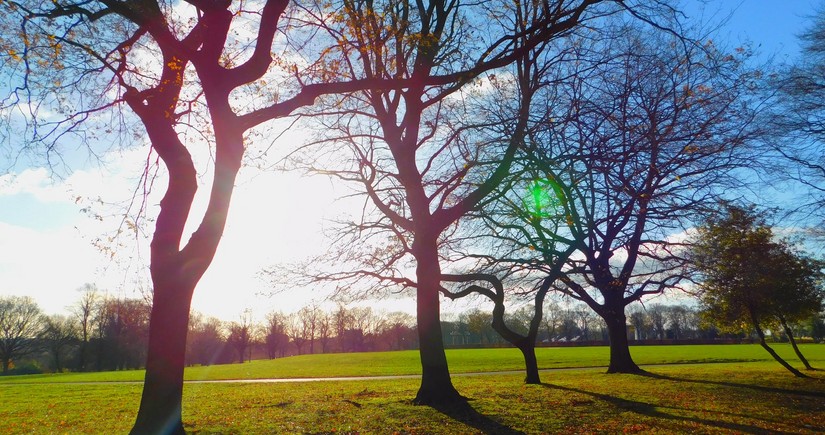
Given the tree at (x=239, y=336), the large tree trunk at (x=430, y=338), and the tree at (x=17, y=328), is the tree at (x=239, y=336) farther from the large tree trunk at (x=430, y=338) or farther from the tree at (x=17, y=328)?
the large tree trunk at (x=430, y=338)

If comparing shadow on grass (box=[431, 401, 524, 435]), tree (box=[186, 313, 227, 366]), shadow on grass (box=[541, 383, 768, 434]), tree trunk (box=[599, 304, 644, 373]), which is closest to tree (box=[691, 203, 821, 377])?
tree trunk (box=[599, 304, 644, 373])

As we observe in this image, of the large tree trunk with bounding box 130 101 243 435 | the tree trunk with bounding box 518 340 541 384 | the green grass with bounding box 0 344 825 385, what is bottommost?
the green grass with bounding box 0 344 825 385

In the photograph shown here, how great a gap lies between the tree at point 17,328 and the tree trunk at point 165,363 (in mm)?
80724

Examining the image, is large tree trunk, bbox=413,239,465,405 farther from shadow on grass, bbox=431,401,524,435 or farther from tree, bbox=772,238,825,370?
tree, bbox=772,238,825,370

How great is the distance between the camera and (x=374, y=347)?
111 m

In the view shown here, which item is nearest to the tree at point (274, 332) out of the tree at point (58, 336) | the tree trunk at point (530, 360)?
the tree at point (58, 336)

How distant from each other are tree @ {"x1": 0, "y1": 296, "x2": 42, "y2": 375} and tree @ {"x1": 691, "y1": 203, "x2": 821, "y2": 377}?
82.6 metres

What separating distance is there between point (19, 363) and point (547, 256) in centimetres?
8137

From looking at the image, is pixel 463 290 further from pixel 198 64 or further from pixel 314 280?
pixel 198 64

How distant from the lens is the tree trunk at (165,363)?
6.97m

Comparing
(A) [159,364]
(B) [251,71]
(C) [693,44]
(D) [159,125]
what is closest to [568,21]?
(C) [693,44]

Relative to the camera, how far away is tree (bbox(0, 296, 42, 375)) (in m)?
69.6

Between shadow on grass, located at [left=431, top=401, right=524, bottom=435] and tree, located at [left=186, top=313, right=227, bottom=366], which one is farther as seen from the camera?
tree, located at [left=186, top=313, right=227, bottom=366]

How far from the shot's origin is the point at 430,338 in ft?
39.3
